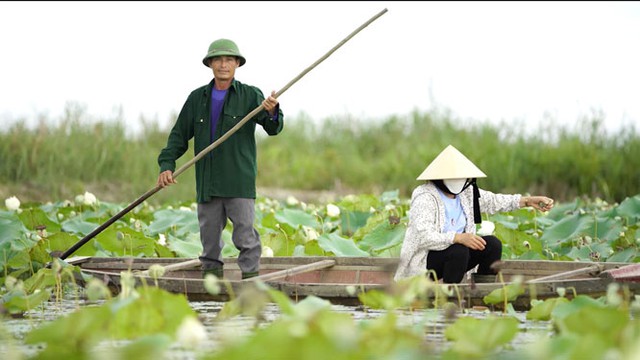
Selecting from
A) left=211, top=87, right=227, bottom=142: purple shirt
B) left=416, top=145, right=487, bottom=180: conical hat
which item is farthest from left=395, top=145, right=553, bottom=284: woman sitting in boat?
left=211, top=87, right=227, bottom=142: purple shirt

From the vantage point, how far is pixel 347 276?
226 inches

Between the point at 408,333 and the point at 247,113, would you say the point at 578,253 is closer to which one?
the point at 247,113

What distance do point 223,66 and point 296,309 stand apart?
7.81 ft

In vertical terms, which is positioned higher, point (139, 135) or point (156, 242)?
point (139, 135)

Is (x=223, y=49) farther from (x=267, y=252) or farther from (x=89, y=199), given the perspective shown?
(x=89, y=199)

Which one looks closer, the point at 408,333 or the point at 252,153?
the point at 408,333

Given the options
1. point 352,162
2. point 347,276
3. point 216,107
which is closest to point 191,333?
point 216,107

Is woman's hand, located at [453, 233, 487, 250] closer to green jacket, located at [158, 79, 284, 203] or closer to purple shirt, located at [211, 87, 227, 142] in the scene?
green jacket, located at [158, 79, 284, 203]

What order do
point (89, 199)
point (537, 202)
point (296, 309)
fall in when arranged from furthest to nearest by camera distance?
1. point (89, 199)
2. point (537, 202)
3. point (296, 309)

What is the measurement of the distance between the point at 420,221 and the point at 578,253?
65.1 inches

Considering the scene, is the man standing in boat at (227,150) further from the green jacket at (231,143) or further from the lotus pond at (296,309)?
the lotus pond at (296,309)

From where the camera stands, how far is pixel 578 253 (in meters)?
6.06

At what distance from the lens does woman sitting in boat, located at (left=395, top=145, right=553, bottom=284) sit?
15.6ft

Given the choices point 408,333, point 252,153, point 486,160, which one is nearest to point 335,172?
point 486,160
